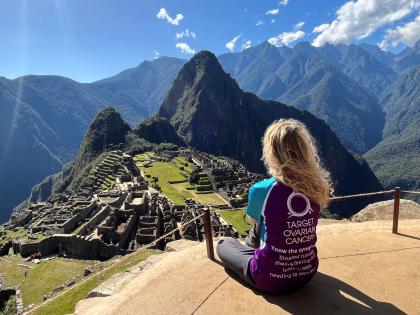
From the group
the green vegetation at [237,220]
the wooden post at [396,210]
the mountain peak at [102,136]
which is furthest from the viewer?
the mountain peak at [102,136]

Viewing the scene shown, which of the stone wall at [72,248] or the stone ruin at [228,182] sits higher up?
the stone wall at [72,248]

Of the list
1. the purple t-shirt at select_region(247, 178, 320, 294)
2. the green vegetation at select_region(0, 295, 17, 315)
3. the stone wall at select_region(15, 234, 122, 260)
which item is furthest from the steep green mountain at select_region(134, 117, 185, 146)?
the purple t-shirt at select_region(247, 178, 320, 294)

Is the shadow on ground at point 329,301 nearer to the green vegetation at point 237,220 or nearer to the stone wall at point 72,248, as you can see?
the stone wall at point 72,248

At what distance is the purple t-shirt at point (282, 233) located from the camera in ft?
17.4

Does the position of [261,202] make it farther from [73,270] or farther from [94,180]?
[94,180]

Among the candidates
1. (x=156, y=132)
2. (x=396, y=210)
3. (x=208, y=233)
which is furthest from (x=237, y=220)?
(x=156, y=132)

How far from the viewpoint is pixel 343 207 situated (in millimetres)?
159625

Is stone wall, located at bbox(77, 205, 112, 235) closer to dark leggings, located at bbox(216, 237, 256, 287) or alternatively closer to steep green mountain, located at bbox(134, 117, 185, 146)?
dark leggings, located at bbox(216, 237, 256, 287)

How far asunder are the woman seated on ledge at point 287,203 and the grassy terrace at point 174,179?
48975 mm

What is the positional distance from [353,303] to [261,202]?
82.8 inches

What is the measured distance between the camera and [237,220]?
155ft

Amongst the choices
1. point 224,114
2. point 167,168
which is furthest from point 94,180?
point 224,114

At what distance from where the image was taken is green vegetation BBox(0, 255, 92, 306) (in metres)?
18.1

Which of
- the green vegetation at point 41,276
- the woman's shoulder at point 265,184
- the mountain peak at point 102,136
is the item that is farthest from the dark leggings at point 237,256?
the mountain peak at point 102,136
